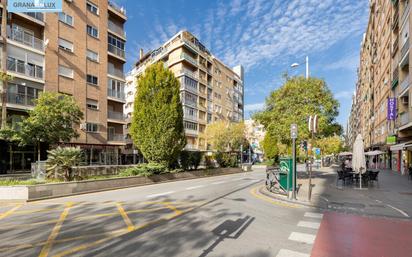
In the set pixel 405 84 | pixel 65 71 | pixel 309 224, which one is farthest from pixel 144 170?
pixel 405 84

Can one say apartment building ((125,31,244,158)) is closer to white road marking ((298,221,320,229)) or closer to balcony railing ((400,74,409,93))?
balcony railing ((400,74,409,93))

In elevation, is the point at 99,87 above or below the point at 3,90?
above

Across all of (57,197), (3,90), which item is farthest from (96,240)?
(3,90)

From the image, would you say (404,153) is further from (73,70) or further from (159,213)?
(73,70)

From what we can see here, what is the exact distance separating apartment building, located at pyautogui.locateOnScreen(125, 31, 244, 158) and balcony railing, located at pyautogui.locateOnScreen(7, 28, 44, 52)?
1796 cm

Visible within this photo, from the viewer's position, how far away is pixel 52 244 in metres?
5.60

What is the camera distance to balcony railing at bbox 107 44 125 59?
34331 millimetres

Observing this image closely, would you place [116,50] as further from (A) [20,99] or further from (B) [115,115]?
(A) [20,99]

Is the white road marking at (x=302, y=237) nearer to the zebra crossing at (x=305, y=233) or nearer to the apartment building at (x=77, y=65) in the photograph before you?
the zebra crossing at (x=305, y=233)

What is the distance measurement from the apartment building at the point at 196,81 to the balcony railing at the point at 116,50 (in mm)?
6782

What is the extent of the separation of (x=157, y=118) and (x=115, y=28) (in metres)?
22.9

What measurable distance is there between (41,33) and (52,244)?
28.2 meters

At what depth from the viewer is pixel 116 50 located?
115 ft

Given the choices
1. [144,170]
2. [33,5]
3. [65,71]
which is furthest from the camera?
[65,71]
